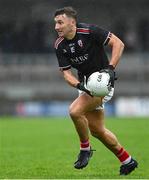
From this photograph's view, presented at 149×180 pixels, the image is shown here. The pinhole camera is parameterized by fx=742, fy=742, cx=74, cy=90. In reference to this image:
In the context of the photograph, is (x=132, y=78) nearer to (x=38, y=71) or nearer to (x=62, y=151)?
(x=38, y=71)

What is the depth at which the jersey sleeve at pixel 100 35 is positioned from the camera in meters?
10.5

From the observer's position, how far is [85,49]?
1059 centimetres

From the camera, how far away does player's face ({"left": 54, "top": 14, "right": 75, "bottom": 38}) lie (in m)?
10.5

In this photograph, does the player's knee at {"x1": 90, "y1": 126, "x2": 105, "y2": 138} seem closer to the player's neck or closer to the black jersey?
the black jersey

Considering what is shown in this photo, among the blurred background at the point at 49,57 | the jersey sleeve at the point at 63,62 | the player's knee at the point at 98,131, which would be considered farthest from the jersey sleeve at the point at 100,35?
the blurred background at the point at 49,57

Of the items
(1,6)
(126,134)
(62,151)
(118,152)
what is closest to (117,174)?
(118,152)

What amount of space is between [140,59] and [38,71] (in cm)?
572

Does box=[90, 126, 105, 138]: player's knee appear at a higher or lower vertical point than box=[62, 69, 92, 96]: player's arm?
lower

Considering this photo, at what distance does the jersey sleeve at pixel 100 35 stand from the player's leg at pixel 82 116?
81 centimetres

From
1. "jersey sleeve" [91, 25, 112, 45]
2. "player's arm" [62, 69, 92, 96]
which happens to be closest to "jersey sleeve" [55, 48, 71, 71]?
"player's arm" [62, 69, 92, 96]

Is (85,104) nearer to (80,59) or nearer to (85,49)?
(80,59)

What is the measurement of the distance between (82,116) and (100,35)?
3.88 ft

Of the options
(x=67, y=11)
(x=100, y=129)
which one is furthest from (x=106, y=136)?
(x=67, y=11)

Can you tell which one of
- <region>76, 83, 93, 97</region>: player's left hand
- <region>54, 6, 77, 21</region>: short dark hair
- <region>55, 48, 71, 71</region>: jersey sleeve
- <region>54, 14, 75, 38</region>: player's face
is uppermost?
<region>54, 6, 77, 21</region>: short dark hair
